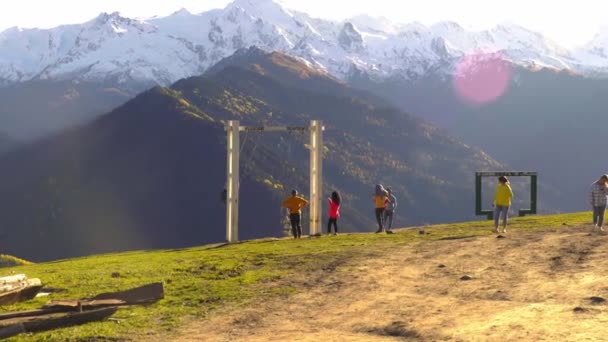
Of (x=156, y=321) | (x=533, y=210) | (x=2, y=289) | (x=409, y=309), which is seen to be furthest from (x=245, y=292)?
(x=533, y=210)

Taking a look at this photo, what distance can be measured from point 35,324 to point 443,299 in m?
9.71

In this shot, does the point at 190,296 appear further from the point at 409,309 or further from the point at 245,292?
the point at 409,309

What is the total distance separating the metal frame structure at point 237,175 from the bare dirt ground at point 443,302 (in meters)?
Result: 14.0

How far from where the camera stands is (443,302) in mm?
18078

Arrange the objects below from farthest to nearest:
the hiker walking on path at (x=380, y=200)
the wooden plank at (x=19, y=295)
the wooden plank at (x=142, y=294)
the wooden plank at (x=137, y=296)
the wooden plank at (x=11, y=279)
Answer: the hiker walking on path at (x=380, y=200)
the wooden plank at (x=11, y=279)
the wooden plank at (x=19, y=295)
the wooden plank at (x=142, y=294)
the wooden plank at (x=137, y=296)

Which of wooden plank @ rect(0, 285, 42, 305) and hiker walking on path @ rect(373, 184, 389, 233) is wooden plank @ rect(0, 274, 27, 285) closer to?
wooden plank @ rect(0, 285, 42, 305)

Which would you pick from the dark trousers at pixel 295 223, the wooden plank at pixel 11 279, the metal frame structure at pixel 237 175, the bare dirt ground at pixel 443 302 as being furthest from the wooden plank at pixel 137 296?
the metal frame structure at pixel 237 175

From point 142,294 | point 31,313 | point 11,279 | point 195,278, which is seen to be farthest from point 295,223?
point 31,313

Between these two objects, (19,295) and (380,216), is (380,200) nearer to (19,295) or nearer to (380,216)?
(380,216)

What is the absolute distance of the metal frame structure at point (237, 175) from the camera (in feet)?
125

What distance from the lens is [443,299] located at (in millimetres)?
18438

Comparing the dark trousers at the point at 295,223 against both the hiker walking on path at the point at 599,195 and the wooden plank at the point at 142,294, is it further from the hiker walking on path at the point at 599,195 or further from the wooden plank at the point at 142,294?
the wooden plank at the point at 142,294

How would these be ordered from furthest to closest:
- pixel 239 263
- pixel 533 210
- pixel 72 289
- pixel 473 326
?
pixel 533 210, pixel 239 263, pixel 72 289, pixel 473 326

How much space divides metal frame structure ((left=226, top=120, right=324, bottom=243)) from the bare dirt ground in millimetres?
14000
